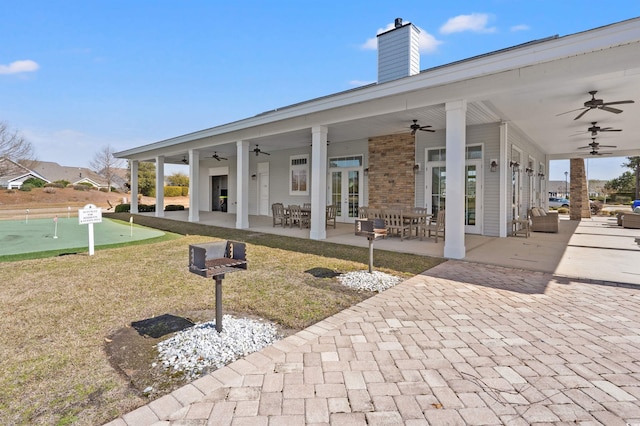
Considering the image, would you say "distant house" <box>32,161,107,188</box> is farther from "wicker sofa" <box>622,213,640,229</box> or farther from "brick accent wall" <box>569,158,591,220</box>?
"wicker sofa" <box>622,213,640,229</box>

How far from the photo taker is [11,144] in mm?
27734

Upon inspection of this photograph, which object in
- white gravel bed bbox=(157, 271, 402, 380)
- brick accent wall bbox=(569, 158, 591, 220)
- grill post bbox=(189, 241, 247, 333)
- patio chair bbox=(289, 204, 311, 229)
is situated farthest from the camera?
brick accent wall bbox=(569, 158, 591, 220)

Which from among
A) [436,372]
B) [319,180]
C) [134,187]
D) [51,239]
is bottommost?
[436,372]

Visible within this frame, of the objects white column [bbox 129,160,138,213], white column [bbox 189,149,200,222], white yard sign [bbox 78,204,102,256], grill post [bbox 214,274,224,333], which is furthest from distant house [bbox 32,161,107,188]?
grill post [bbox 214,274,224,333]

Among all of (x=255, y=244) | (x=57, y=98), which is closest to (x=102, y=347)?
(x=255, y=244)

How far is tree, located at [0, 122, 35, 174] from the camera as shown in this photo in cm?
2717

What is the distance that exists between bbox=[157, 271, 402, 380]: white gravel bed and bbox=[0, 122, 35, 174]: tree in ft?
120

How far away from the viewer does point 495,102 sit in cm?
673

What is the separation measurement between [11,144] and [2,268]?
3248cm

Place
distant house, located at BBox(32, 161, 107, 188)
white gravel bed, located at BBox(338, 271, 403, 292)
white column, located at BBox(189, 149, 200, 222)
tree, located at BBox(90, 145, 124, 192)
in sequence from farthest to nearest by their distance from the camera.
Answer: distant house, located at BBox(32, 161, 107, 188)
tree, located at BBox(90, 145, 124, 192)
white column, located at BBox(189, 149, 200, 222)
white gravel bed, located at BBox(338, 271, 403, 292)

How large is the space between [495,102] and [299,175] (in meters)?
8.48

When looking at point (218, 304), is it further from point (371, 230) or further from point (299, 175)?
point (299, 175)

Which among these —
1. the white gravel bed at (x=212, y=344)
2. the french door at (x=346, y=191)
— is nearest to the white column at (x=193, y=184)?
the french door at (x=346, y=191)

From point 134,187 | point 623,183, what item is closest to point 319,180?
point 134,187
